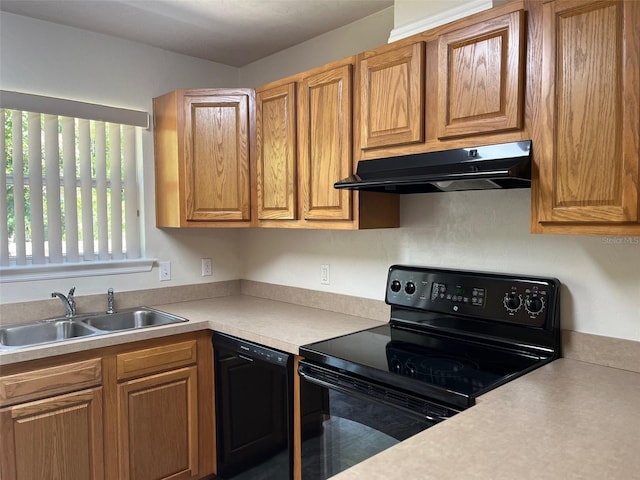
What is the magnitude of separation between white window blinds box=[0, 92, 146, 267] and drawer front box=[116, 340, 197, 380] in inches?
28.3

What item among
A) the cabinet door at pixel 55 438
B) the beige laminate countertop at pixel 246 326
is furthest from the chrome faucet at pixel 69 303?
the cabinet door at pixel 55 438

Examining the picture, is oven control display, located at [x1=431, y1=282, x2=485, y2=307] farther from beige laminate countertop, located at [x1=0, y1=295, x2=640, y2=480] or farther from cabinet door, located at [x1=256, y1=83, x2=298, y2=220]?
cabinet door, located at [x1=256, y1=83, x2=298, y2=220]

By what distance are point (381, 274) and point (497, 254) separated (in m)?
0.62

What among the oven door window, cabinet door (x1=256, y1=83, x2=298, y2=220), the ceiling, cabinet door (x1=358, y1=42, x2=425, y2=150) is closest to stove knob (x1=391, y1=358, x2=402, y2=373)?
the oven door window

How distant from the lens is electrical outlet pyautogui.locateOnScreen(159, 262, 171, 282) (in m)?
2.86

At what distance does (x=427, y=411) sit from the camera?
1.47 meters

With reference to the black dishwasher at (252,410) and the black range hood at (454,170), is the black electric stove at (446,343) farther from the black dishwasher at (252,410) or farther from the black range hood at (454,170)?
the black range hood at (454,170)

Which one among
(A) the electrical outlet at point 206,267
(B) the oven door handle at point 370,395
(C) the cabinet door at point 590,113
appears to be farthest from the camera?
(A) the electrical outlet at point 206,267

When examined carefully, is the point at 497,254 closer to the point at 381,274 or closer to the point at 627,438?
the point at 381,274

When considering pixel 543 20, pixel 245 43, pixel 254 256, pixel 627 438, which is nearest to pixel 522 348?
pixel 627 438

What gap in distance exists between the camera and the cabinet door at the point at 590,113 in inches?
51.8

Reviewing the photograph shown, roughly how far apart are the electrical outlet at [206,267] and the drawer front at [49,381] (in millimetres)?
1065

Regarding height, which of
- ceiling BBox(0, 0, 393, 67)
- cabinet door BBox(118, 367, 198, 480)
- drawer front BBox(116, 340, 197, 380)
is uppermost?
ceiling BBox(0, 0, 393, 67)

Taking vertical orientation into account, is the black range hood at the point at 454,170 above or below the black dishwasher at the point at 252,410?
above
